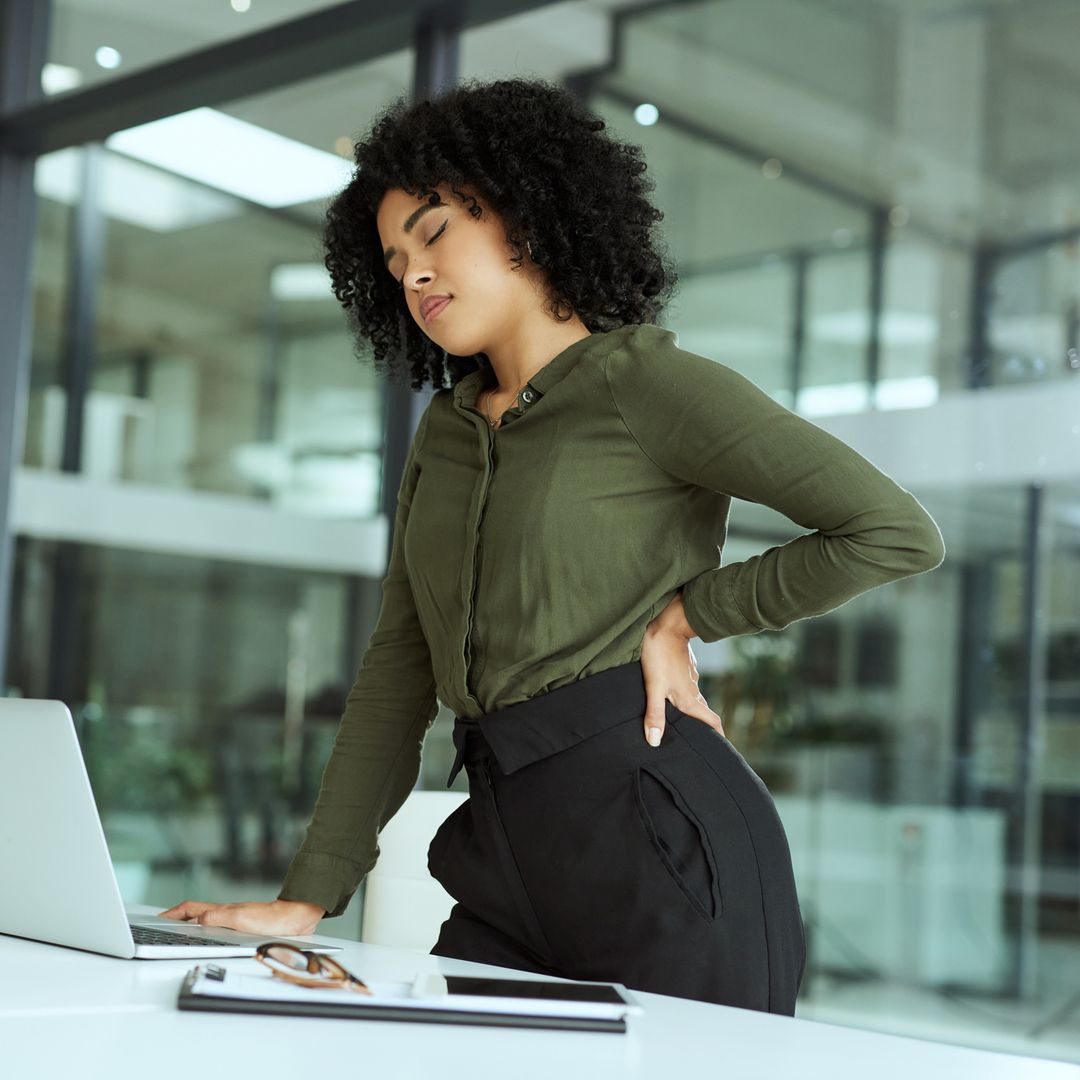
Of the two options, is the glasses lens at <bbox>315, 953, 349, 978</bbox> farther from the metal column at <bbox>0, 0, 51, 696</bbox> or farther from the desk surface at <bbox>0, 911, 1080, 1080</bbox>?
the metal column at <bbox>0, 0, 51, 696</bbox>

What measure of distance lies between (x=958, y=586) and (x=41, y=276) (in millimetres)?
2754

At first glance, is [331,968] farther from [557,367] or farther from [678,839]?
[557,367]

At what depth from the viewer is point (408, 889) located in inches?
74.8

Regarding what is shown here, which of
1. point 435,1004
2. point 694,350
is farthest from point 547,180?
point 694,350

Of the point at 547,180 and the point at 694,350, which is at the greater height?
the point at 694,350

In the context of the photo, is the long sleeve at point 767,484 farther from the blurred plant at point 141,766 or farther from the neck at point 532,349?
the blurred plant at point 141,766

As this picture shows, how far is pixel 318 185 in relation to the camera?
144 inches

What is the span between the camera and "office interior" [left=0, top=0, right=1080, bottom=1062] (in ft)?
9.73

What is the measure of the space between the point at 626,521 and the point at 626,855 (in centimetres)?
32

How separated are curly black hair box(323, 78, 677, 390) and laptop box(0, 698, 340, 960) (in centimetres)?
70

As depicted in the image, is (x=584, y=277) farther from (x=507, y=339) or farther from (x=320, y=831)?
(x=320, y=831)

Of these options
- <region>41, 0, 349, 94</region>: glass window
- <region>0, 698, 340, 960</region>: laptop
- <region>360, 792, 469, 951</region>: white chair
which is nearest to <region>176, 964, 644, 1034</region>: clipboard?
<region>0, 698, 340, 960</region>: laptop

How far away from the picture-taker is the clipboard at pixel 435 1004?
100cm

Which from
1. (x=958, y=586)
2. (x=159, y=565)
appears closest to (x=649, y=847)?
(x=958, y=586)
